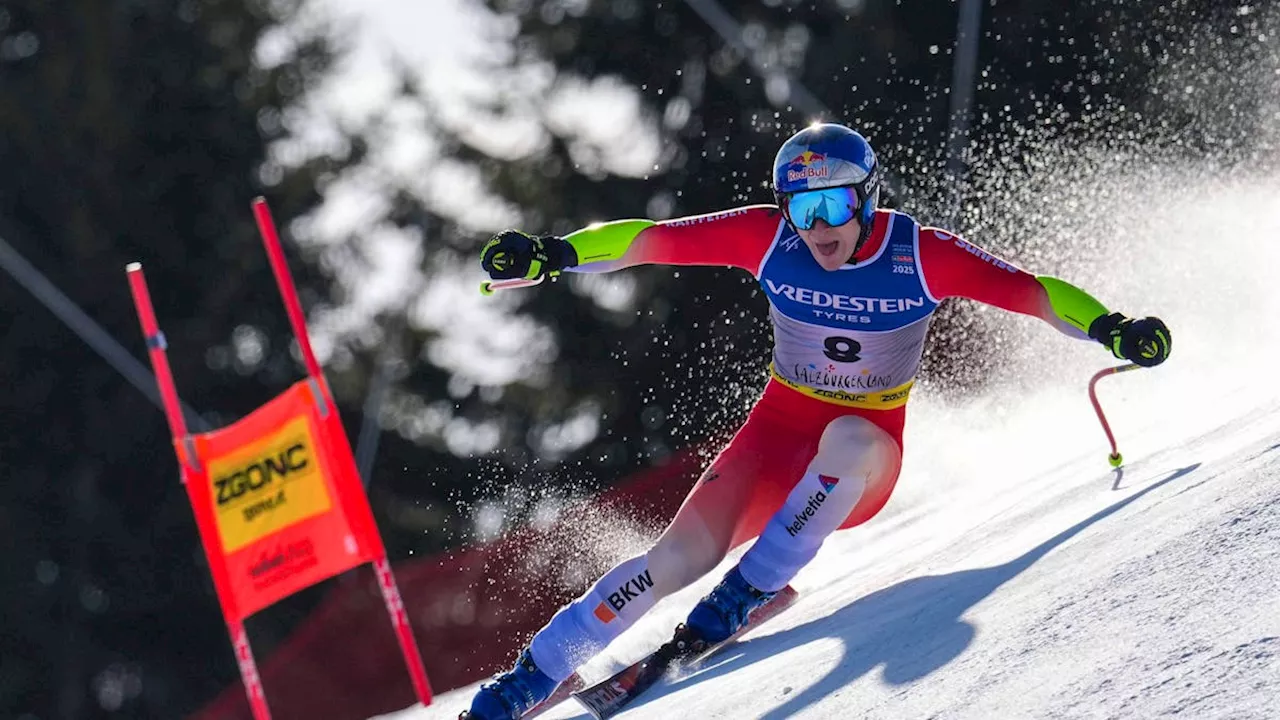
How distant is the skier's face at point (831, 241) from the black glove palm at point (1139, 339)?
67cm

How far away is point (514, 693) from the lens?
4.16 meters

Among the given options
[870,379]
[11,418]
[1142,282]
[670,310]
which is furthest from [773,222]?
[11,418]

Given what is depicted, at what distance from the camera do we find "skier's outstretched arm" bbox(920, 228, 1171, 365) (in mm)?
4148

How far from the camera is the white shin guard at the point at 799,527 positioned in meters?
4.23

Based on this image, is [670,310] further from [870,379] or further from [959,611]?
[959,611]

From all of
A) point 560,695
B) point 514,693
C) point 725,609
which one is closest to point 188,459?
point 560,695

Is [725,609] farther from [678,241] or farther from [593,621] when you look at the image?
[678,241]

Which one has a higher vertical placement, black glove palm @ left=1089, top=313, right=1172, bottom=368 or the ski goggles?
the ski goggles

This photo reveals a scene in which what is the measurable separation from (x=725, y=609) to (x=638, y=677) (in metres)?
0.27

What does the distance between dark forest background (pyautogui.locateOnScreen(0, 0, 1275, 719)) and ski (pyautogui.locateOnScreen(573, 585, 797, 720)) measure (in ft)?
32.2

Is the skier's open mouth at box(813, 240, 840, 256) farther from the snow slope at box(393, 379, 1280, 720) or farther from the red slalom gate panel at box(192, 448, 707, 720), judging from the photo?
the red slalom gate panel at box(192, 448, 707, 720)

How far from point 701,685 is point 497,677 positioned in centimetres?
53

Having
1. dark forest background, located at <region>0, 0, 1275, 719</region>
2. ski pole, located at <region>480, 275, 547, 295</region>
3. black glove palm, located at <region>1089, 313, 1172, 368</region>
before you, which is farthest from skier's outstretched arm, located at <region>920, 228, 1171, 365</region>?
dark forest background, located at <region>0, 0, 1275, 719</region>

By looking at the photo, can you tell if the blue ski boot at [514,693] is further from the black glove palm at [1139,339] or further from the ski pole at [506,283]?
the black glove palm at [1139,339]
